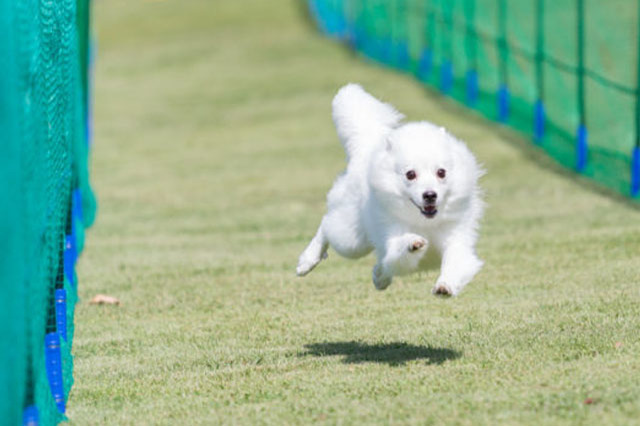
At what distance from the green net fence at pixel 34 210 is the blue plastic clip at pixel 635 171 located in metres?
5.81

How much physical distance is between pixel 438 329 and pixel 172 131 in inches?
540

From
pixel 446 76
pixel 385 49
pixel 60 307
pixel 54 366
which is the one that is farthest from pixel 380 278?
pixel 385 49

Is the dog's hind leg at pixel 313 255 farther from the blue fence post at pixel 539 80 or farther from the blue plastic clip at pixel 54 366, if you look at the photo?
the blue fence post at pixel 539 80

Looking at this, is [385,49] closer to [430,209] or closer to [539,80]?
[539,80]

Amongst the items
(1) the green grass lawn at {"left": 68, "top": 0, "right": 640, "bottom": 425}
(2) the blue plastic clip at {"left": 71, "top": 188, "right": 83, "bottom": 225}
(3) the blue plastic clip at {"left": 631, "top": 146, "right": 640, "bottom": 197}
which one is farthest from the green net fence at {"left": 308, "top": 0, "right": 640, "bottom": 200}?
(2) the blue plastic clip at {"left": 71, "top": 188, "right": 83, "bottom": 225}

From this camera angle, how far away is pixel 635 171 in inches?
456

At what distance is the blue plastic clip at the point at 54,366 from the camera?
543 centimetres

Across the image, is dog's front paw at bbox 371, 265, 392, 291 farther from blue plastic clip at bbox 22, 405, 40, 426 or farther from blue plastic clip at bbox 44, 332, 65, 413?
blue plastic clip at bbox 22, 405, 40, 426

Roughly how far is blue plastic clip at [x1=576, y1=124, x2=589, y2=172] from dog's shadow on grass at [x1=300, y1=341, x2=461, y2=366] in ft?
23.6

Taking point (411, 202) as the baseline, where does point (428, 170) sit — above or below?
above

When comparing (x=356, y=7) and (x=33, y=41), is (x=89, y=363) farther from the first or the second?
(x=356, y=7)

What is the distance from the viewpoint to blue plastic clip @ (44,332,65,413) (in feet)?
17.8

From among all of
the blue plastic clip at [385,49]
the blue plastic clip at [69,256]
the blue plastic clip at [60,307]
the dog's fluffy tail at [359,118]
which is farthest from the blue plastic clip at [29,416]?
the blue plastic clip at [385,49]

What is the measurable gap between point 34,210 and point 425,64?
17.3 m
